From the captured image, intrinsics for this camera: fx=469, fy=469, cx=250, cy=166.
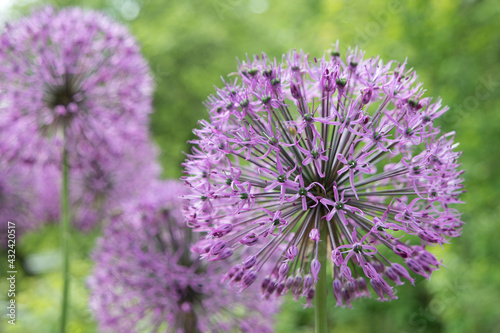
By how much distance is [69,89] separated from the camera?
4.88 metres

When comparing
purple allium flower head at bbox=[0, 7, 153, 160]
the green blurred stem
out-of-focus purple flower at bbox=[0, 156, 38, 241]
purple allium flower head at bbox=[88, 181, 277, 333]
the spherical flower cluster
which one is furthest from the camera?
out-of-focus purple flower at bbox=[0, 156, 38, 241]

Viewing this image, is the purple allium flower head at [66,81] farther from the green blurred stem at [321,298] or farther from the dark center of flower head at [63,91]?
the green blurred stem at [321,298]

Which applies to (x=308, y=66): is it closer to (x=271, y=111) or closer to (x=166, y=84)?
(x=271, y=111)

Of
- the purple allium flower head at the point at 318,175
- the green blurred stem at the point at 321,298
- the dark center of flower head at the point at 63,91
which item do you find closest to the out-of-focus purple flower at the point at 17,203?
the dark center of flower head at the point at 63,91

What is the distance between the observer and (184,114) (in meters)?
15.2

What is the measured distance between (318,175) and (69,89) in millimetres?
3267

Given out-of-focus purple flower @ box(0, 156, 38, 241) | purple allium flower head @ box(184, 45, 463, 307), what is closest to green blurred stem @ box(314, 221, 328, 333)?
purple allium flower head @ box(184, 45, 463, 307)

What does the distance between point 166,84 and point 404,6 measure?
9.42 metres

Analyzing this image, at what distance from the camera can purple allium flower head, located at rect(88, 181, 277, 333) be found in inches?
159

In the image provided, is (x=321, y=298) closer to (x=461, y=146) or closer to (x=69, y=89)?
(x=69, y=89)

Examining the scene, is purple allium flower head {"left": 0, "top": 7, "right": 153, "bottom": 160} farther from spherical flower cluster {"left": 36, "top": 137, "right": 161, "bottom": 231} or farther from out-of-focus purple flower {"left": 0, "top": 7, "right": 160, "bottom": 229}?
spherical flower cluster {"left": 36, "top": 137, "right": 161, "bottom": 231}

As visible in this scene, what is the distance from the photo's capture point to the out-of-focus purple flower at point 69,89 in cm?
473

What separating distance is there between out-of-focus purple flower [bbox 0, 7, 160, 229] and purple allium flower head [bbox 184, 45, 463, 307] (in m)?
2.48

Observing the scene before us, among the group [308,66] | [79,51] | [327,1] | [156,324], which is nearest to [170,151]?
[327,1]
